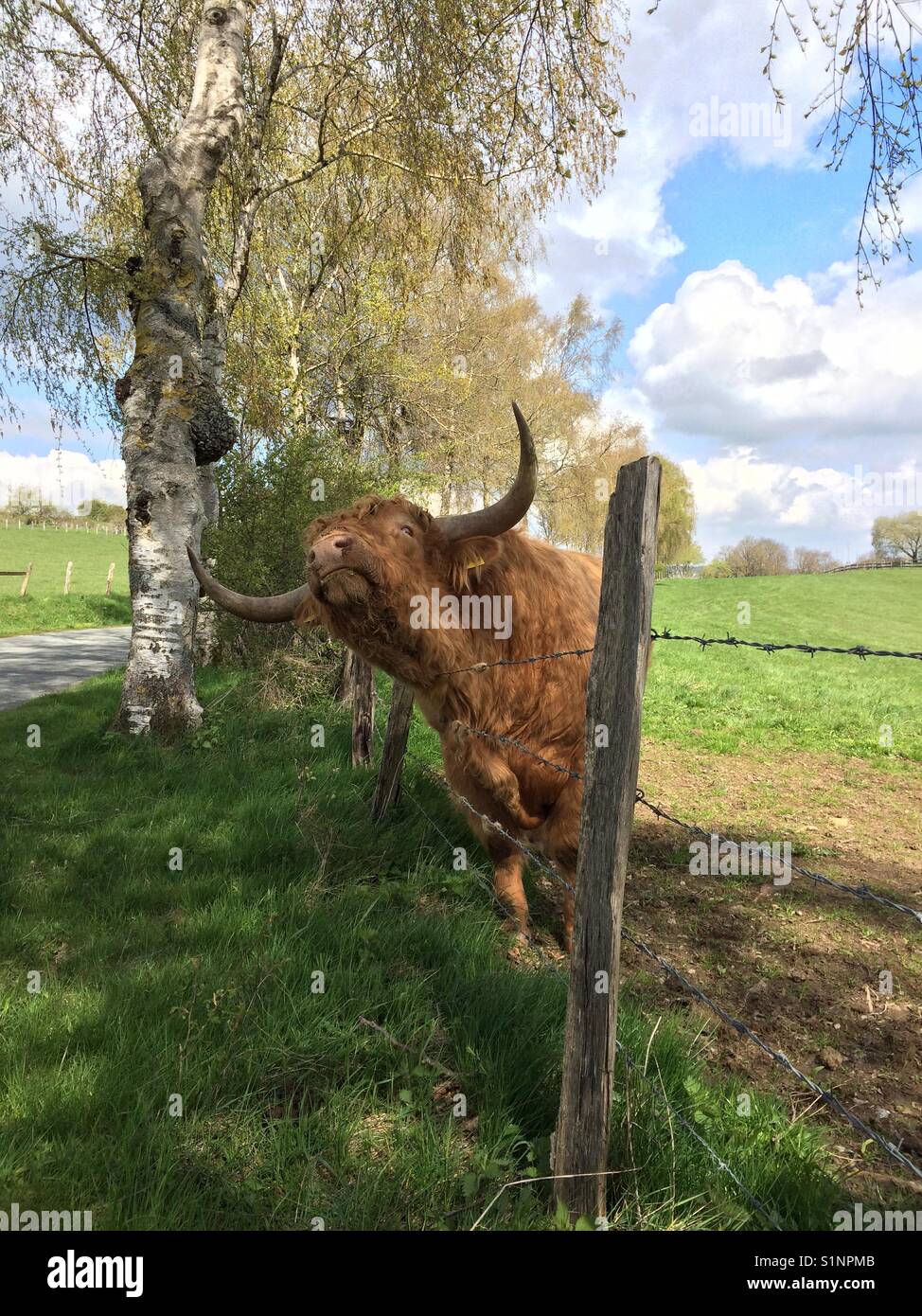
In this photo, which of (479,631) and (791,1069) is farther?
(479,631)

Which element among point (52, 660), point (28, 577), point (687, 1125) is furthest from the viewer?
point (28, 577)

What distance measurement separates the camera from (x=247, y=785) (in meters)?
4.69

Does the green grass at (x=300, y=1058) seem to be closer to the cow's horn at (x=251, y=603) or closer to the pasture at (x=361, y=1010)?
the pasture at (x=361, y=1010)

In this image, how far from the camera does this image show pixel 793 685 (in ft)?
43.3

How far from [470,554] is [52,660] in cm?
1080

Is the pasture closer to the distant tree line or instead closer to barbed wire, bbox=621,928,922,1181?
barbed wire, bbox=621,928,922,1181

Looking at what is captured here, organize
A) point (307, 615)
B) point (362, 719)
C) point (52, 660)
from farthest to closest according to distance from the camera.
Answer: point (52, 660) → point (362, 719) → point (307, 615)

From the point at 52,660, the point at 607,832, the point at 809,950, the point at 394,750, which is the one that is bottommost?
the point at 809,950

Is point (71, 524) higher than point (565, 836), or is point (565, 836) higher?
point (71, 524)

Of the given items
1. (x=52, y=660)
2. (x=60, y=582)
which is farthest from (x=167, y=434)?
(x=60, y=582)

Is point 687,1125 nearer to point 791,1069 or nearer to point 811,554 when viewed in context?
point 791,1069

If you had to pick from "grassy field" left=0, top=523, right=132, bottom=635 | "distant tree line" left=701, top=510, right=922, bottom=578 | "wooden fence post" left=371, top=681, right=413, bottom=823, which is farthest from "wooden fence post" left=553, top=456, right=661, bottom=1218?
"distant tree line" left=701, top=510, right=922, bottom=578

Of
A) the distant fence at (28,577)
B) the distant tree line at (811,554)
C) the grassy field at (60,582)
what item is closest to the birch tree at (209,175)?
the grassy field at (60,582)
